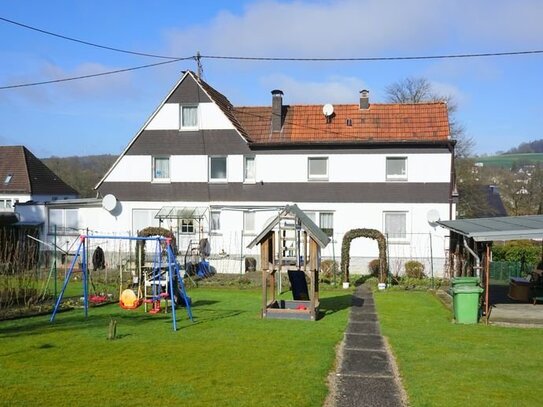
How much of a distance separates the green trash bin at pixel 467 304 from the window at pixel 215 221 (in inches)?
621

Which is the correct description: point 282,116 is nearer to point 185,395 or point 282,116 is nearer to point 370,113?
point 370,113

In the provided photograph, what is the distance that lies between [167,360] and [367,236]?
15.9 metres

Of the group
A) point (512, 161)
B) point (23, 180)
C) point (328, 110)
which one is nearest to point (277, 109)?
point (328, 110)

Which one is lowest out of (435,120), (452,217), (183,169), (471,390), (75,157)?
(471,390)

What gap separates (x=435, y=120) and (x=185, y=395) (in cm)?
2341

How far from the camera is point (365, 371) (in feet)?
35.3

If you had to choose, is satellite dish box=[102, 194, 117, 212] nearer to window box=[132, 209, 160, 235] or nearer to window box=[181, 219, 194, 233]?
window box=[132, 209, 160, 235]

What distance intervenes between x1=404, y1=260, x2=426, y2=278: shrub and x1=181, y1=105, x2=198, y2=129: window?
12537 millimetres

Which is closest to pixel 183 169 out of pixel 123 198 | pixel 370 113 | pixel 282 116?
pixel 123 198

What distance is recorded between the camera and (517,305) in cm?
1889

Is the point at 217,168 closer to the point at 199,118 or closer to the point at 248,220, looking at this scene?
the point at 199,118

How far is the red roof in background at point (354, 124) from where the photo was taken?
28656 mm

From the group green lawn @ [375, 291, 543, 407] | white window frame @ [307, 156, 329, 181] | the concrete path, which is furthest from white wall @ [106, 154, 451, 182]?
the concrete path

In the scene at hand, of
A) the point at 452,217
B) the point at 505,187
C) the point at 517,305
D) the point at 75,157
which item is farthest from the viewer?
the point at 75,157
